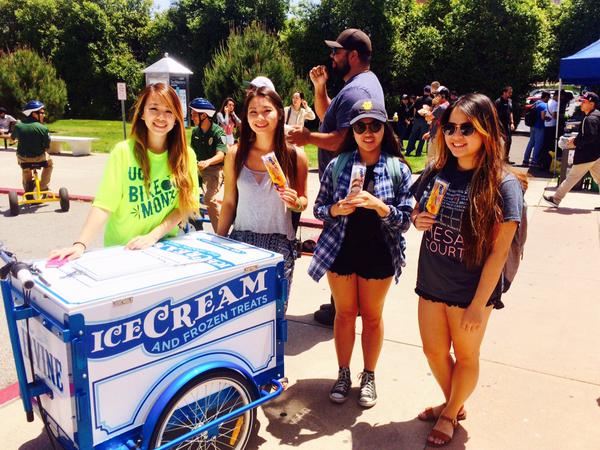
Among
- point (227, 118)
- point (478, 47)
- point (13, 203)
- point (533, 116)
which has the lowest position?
point (13, 203)

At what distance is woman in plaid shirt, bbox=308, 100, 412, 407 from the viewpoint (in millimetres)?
3002

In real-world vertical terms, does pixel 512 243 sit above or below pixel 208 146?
below

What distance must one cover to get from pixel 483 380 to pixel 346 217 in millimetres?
1608

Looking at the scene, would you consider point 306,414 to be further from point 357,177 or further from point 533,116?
point 533,116

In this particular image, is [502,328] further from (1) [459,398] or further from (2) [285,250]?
(2) [285,250]

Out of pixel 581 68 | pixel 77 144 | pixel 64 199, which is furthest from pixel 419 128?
pixel 77 144

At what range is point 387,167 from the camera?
10.0 ft

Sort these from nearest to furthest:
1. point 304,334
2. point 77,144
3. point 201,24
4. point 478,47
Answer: point 304,334 < point 77,144 < point 478,47 < point 201,24

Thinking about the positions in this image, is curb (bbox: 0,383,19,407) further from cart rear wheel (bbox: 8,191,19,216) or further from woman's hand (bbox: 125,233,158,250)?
cart rear wheel (bbox: 8,191,19,216)

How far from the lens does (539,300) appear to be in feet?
16.8

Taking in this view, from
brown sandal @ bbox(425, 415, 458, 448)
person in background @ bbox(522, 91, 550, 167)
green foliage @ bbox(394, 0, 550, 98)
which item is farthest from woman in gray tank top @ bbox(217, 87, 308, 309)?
green foliage @ bbox(394, 0, 550, 98)

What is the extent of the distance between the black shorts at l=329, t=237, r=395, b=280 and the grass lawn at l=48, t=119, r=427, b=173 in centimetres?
967

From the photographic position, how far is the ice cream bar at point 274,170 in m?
2.86

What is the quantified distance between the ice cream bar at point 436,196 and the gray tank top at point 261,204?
36.1 inches
